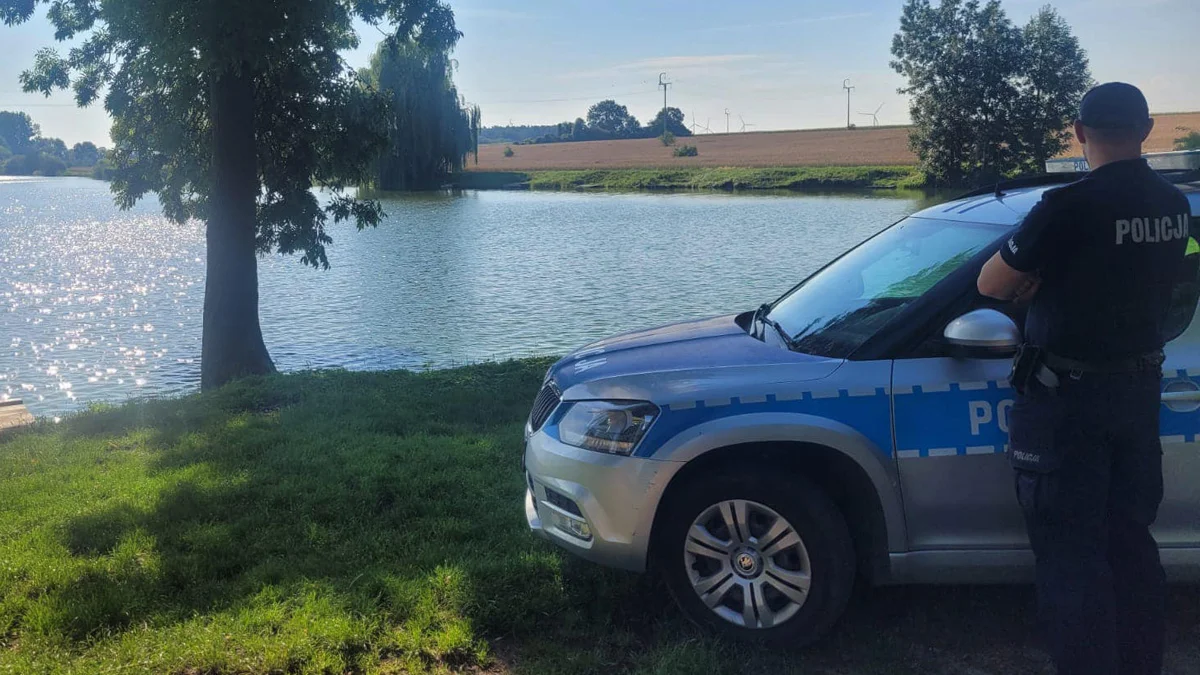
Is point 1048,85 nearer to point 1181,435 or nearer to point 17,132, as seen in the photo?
point 1181,435

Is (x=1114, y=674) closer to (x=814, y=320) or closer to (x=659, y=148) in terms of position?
(x=814, y=320)

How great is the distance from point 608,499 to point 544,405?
29.9 inches

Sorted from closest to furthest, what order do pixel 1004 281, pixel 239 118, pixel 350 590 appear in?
1. pixel 1004 281
2. pixel 350 590
3. pixel 239 118

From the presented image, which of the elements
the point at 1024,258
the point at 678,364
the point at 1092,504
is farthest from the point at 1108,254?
the point at 678,364

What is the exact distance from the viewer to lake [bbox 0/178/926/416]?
14.2 meters

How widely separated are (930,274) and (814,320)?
530 millimetres

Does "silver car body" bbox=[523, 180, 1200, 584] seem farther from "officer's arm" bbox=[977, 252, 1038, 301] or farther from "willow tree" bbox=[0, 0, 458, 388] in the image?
"willow tree" bbox=[0, 0, 458, 388]

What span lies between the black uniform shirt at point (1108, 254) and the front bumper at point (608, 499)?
4.68ft

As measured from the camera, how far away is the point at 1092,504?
2.98 metres

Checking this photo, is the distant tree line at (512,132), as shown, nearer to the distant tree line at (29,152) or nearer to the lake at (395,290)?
the distant tree line at (29,152)

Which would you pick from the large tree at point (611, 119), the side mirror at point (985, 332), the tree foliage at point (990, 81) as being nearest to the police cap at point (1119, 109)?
the side mirror at point (985, 332)

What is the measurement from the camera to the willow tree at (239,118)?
9.62 meters

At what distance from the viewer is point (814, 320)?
13.9 feet

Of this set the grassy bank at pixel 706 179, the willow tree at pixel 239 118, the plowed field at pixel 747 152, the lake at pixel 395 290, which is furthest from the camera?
the plowed field at pixel 747 152
